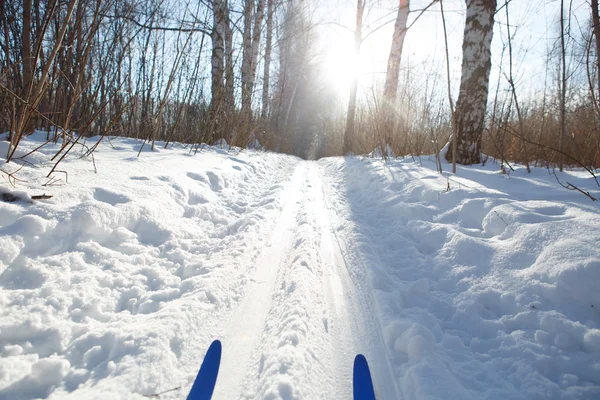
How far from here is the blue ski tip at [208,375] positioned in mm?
829

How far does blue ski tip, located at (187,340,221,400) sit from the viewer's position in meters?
0.83

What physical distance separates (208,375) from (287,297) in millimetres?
516

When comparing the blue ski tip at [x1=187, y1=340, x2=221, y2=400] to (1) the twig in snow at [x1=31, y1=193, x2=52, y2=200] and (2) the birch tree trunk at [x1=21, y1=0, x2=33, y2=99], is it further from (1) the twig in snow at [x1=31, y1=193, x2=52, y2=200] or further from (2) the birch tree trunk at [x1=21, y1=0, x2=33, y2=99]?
(2) the birch tree trunk at [x1=21, y1=0, x2=33, y2=99]

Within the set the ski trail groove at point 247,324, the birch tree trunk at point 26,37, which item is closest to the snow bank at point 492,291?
the ski trail groove at point 247,324

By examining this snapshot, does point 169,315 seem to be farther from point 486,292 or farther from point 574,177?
point 574,177

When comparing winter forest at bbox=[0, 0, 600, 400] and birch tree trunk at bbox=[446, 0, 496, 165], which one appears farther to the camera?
birch tree trunk at bbox=[446, 0, 496, 165]

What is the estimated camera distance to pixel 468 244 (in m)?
1.67

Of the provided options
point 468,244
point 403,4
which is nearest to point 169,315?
point 468,244

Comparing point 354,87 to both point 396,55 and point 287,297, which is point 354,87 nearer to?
point 396,55

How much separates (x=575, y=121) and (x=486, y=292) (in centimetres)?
551

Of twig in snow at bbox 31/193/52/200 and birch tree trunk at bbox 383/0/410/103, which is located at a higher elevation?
birch tree trunk at bbox 383/0/410/103

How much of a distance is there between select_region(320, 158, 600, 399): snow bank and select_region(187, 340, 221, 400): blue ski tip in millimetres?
633

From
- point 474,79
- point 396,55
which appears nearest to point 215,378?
point 474,79

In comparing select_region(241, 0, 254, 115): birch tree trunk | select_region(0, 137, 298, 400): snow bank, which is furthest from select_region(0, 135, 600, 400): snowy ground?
select_region(241, 0, 254, 115): birch tree trunk
